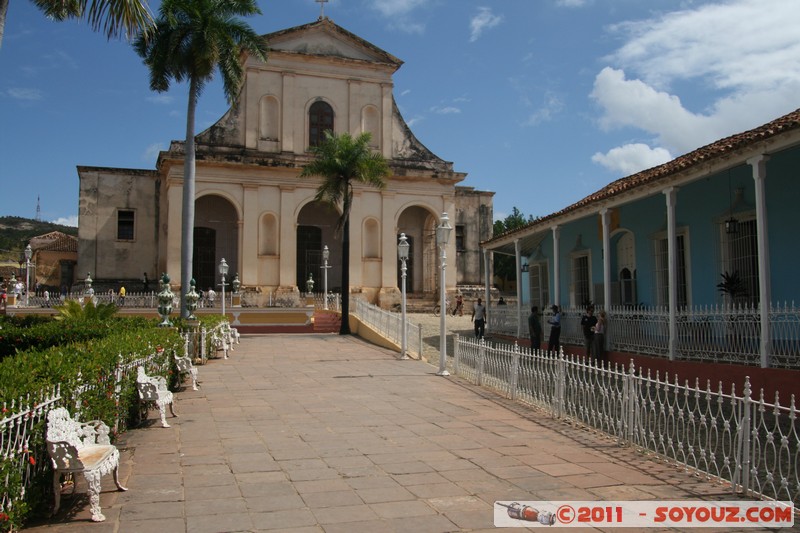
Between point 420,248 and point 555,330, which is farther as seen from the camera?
point 420,248

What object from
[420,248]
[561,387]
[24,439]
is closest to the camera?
[24,439]

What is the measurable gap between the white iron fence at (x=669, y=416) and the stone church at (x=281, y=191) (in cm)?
1959

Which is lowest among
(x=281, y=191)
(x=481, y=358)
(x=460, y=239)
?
(x=481, y=358)

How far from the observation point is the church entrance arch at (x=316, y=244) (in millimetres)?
32438

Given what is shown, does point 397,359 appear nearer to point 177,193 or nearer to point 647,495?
point 647,495

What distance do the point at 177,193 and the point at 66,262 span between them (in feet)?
46.5

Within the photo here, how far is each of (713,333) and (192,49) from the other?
15422 millimetres

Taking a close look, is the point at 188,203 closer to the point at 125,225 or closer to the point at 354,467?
the point at 125,225

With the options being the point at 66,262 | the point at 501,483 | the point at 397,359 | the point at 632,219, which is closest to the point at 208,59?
the point at 397,359

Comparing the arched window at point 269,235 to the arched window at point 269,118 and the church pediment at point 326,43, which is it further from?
the church pediment at point 326,43

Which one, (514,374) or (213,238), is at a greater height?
(213,238)

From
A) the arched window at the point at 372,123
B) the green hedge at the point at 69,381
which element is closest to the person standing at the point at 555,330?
the green hedge at the point at 69,381

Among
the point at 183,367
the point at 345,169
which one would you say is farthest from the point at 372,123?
the point at 183,367

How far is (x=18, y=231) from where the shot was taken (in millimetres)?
74312
